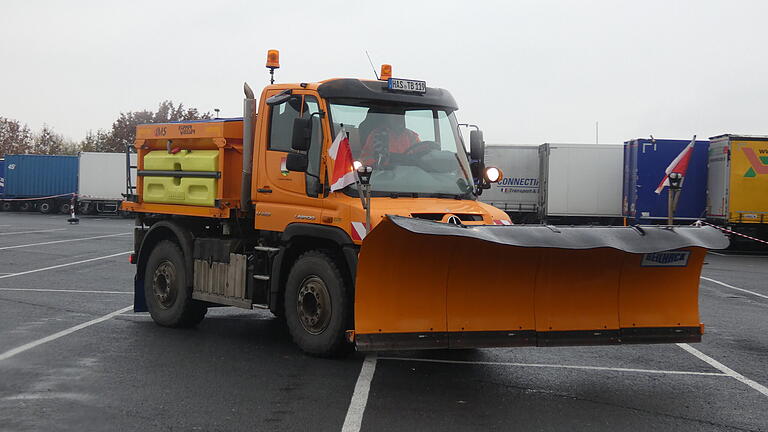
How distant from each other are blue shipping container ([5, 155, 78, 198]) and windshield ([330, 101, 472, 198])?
143 feet

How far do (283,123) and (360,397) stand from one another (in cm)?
327

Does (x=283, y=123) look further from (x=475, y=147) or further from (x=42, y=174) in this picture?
(x=42, y=174)

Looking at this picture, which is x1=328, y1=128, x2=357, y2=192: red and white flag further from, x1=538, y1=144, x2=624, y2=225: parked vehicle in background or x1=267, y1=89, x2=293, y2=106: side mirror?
x1=538, y1=144, x2=624, y2=225: parked vehicle in background

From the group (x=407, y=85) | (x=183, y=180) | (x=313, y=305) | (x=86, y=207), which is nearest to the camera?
(x=313, y=305)

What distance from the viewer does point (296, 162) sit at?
25.5 feet

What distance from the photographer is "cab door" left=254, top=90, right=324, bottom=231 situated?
310 inches

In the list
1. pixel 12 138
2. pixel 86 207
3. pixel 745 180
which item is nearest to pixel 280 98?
pixel 745 180

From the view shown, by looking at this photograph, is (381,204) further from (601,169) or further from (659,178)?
(601,169)

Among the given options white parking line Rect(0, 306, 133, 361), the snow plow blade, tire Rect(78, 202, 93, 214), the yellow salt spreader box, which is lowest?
white parking line Rect(0, 306, 133, 361)

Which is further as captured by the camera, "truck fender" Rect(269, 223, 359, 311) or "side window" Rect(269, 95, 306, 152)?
"side window" Rect(269, 95, 306, 152)

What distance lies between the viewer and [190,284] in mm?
9469

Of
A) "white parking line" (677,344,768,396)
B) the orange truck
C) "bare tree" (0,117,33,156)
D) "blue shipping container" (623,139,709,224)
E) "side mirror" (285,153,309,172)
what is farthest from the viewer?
"bare tree" (0,117,33,156)

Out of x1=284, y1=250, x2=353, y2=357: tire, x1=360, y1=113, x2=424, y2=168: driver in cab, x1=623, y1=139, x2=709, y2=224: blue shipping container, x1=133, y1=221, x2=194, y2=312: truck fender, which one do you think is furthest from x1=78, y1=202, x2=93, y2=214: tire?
x1=360, y1=113, x2=424, y2=168: driver in cab

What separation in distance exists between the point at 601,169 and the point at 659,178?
2.75m
